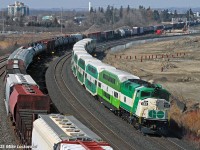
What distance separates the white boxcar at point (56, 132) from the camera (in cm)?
1817

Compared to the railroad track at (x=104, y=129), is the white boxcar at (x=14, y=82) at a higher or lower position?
higher

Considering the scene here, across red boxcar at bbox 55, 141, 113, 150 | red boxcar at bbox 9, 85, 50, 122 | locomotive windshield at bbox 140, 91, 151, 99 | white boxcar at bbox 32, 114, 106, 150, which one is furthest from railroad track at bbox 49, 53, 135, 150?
red boxcar at bbox 55, 141, 113, 150

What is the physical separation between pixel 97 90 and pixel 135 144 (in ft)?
39.5

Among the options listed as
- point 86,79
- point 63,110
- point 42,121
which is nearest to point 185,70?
point 86,79

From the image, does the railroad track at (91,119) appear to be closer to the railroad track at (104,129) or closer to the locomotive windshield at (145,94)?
the railroad track at (104,129)

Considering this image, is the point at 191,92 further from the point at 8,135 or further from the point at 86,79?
the point at 8,135

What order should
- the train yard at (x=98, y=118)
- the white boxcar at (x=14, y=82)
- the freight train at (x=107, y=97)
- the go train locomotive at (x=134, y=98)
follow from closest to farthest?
the freight train at (x=107, y=97), the train yard at (x=98, y=118), the go train locomotive at (x=134, y=98), the white boxcar at (x=14, y=82)

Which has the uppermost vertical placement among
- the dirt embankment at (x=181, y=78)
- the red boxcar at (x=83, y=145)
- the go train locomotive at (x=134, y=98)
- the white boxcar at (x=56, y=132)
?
the red boxcar at (x=83, y=145)

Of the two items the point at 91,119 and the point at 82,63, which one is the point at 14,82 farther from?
the point at 82,63

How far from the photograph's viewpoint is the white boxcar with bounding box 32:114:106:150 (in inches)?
715

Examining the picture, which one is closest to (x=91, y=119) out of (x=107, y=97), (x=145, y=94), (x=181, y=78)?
(x=107, y=97)

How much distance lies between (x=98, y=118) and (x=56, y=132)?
14.2 m

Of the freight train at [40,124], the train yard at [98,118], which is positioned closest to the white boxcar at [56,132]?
the freight train at [40,124]

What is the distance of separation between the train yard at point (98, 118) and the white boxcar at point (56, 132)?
6041 millimetres
